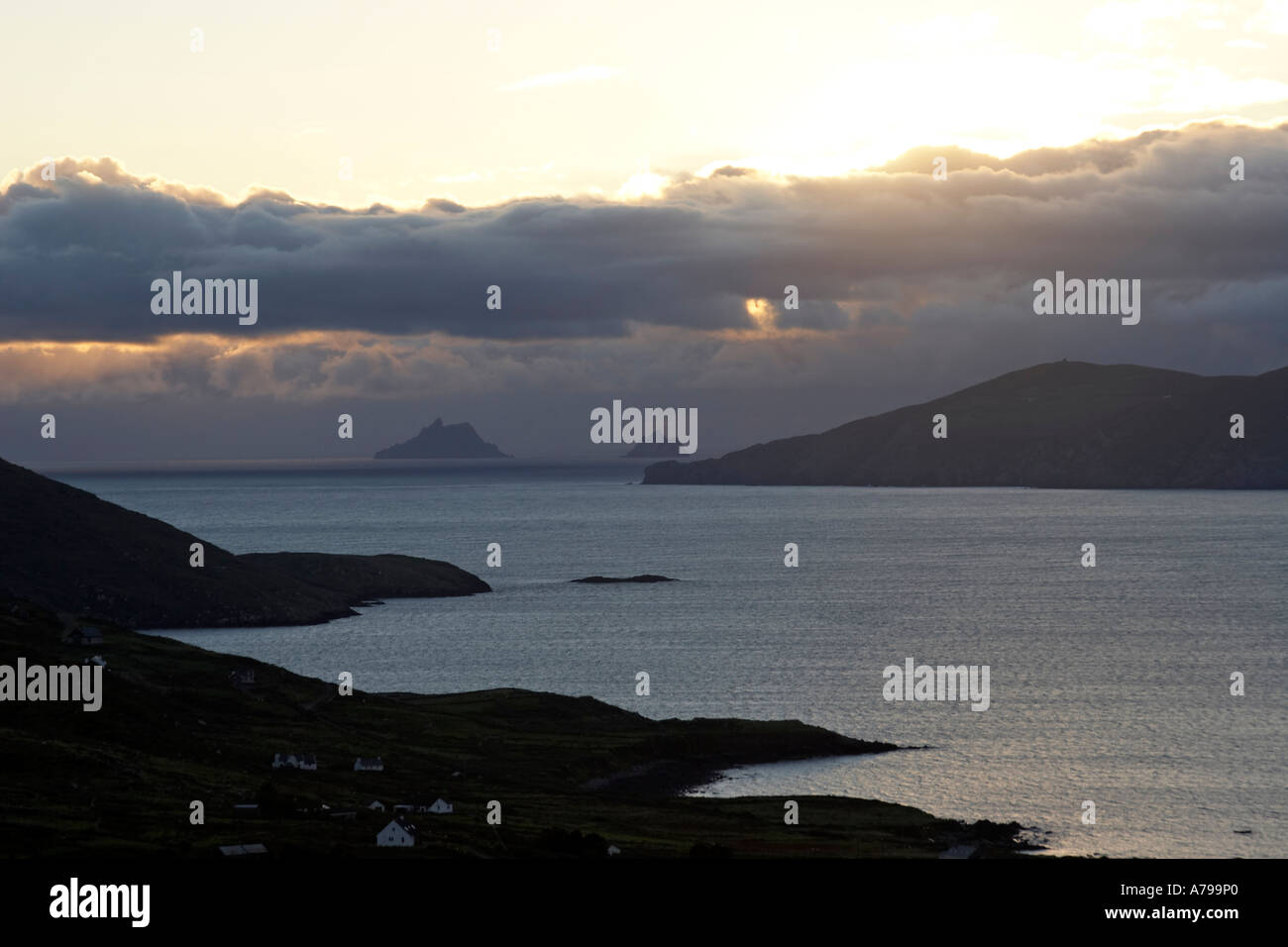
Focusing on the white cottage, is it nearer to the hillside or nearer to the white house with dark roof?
the hillside

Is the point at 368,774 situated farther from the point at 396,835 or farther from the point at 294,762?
the point at 396,835

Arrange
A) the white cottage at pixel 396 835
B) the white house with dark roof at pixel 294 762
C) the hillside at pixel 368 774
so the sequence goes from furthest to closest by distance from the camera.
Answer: the white house with dark roof at pixel 294 762 < the hillside at pixel 368 774 < the white cottage at pixel 396 835

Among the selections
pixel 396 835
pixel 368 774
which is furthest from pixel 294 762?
pixel 396 835

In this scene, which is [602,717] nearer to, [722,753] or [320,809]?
[722,753]

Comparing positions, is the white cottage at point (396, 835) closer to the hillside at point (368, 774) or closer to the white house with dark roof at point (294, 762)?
the hillside at point (368, 774)

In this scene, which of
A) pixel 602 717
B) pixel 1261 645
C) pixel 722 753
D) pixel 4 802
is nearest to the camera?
pixel 4 802

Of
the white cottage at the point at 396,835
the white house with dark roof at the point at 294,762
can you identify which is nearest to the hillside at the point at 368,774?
the white cottage at the point at 396,835

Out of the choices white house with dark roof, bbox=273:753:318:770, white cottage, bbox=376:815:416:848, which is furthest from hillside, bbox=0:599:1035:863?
white house with dark roof, bbox=273:753:318:770
